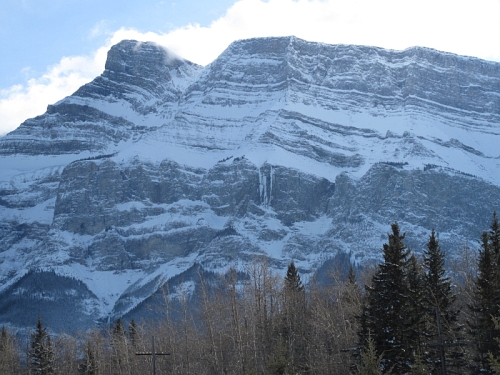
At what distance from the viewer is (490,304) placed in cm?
5169

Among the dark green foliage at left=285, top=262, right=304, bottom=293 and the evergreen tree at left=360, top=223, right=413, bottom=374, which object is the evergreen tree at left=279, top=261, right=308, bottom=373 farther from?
the evergreen tree at left=360, top=223, right=413, bottom=374

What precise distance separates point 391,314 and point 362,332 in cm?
414

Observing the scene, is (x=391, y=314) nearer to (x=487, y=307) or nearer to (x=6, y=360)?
(x=487, y=307)

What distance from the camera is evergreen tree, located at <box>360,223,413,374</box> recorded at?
48.4 meters

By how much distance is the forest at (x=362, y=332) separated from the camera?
4875cm

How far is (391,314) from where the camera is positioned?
48.6 m

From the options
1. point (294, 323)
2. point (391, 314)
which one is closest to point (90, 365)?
point (294, 323)

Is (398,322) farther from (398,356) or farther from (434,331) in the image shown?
(434,331)

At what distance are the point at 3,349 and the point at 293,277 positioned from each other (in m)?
36.5

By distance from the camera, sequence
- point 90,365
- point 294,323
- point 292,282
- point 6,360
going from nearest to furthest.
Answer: point 294,323, point 292,282, point 6,360, point 90,365

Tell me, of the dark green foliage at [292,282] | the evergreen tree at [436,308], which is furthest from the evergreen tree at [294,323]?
the evergreen tree at [436,308]

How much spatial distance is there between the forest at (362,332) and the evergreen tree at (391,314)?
57 millimetres

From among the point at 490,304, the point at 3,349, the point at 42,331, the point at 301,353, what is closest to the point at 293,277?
the point at 301,353

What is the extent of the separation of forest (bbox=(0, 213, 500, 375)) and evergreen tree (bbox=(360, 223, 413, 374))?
57 millimetres
